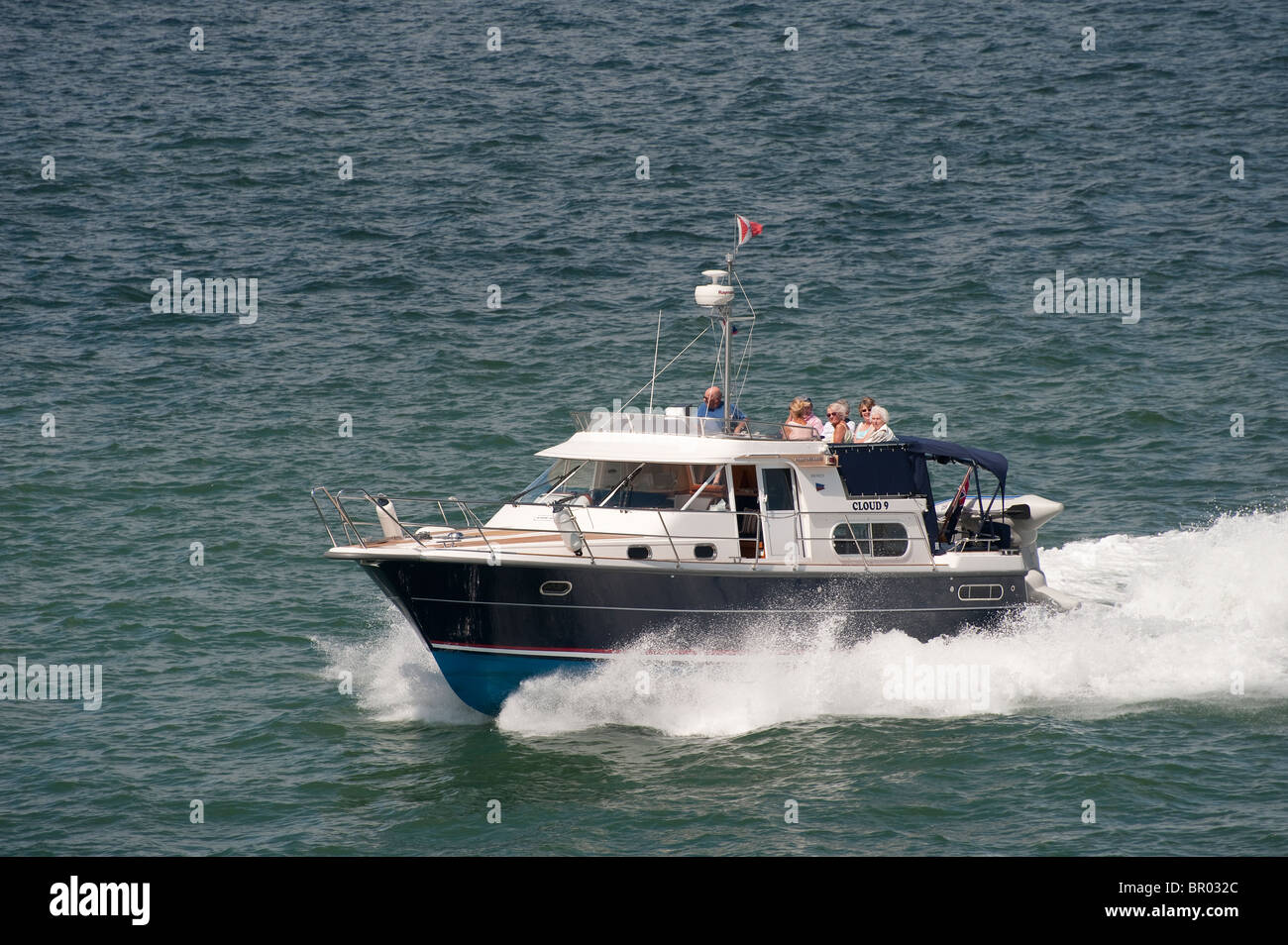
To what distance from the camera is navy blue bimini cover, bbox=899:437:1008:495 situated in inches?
766

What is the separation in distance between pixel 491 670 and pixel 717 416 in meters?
4.79

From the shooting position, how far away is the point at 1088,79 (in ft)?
156

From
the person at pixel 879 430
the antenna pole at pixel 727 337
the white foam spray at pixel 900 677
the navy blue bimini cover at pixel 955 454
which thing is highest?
the antenna pole at pixel 727 337

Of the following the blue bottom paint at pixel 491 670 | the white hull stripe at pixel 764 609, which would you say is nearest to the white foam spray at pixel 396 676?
the blue bottom paint at pixel 491 670

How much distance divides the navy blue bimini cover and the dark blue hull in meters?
1.99

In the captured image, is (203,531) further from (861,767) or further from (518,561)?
Result: (861,767)

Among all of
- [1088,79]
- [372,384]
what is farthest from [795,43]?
[372,384]

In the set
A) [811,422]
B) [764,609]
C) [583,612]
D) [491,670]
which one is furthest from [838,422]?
[491,670]

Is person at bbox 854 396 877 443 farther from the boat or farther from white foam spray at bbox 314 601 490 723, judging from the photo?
white foam spray at bbox 314 601 490 723

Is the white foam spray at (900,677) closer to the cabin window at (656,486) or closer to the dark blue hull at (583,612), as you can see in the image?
the dark blue hull at (583,612)

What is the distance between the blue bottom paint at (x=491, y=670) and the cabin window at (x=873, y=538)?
12.7 ft

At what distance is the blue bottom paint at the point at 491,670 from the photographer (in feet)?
59.2

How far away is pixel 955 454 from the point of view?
770 inches

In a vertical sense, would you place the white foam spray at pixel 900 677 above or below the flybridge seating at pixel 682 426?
below
